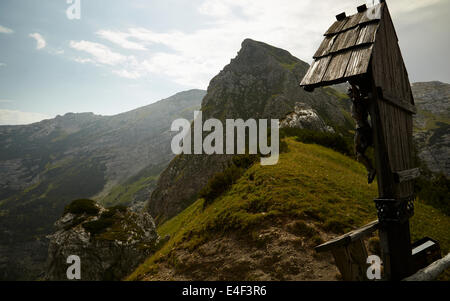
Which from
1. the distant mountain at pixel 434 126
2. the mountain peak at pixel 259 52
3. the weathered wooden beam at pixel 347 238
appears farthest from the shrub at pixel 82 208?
the mountain peak at pixel 259 52

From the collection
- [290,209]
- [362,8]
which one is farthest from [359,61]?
[290,209]

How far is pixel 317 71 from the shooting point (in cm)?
560

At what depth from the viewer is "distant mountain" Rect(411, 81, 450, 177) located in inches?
3455

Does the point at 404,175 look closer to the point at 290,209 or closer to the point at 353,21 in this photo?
the point at 353,21

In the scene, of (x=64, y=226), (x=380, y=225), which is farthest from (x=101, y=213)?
(x=380, y=225)

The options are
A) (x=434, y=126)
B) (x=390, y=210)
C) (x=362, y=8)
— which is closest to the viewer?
(x=390, y=210)

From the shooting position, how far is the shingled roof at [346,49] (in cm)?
495

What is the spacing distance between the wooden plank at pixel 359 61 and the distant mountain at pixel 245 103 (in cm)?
5730

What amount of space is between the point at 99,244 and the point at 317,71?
20895mm

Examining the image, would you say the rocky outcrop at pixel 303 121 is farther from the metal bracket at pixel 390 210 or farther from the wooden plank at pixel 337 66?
the metal bracket at pixel 390 210

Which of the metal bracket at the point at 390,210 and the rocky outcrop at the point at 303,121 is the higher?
the rocky outcrop at the point at 303,121

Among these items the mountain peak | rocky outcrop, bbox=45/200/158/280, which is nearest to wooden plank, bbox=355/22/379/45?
rocky outcrop, bbox=45/200/158/280

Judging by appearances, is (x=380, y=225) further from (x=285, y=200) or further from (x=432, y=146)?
(x=432, y=146)

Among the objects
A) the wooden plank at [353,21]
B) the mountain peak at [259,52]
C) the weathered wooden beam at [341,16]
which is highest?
the mountain peak at [259,52]
